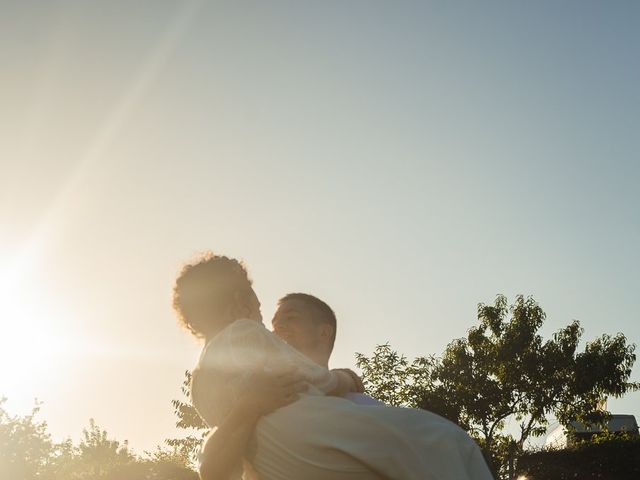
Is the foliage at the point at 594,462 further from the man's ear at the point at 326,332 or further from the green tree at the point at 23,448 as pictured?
the green tree at the point at 23,448

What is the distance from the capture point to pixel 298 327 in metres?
4.37

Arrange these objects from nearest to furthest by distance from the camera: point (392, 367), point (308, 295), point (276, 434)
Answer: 1. point (276, 434)
2. point (308, 295)
3. point (392, 367)

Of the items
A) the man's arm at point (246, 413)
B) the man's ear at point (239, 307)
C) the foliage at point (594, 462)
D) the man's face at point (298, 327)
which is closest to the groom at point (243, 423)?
the man's arm at point (246, 413)

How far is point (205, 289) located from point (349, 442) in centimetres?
133

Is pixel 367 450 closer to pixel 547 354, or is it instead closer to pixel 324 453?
pixel 324 453

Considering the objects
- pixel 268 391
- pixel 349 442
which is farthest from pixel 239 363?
pixel 349 442

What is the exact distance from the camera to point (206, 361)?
3.06 m

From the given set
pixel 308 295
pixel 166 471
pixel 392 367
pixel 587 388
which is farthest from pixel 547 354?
pixel 308 295

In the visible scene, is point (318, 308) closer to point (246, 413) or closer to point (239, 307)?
point (239, 307)

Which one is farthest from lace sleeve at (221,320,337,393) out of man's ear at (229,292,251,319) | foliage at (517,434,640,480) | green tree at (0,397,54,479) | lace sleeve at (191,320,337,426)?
green tree at (0,397,54,479)

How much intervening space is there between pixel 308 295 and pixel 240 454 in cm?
192

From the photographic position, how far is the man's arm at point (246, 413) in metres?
2.75

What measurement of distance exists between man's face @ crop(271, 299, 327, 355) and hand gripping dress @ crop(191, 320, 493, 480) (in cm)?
140

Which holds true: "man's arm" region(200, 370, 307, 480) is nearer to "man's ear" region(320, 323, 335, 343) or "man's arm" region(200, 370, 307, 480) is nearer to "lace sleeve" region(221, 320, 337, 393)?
"lace sleeve" region(221, 320, 337, 393)
